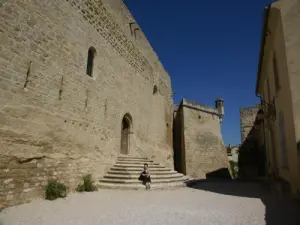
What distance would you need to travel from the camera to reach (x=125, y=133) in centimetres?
1241

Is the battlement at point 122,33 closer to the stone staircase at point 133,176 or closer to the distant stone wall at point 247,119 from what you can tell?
the stone staircase at point 133,176

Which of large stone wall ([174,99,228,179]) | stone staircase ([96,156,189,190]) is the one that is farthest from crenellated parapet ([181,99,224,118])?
stone staircase ([96,156,189,190])

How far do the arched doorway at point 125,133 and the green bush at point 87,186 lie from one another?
4083 mm

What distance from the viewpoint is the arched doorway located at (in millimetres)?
12124

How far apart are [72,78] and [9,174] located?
12.0 feet

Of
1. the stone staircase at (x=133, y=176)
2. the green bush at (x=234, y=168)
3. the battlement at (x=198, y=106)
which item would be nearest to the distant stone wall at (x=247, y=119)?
the green bush at (x=234, y=168)

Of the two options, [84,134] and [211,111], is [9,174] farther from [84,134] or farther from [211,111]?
[211,111]

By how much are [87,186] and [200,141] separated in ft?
41.3

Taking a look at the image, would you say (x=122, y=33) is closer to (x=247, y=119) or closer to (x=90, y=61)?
(x=90, y=61)

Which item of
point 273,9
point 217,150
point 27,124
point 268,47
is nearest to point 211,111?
point 217,150

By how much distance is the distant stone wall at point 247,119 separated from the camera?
22938 mm

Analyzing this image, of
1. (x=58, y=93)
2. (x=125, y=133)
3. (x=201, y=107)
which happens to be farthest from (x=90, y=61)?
(x=201, y=107)

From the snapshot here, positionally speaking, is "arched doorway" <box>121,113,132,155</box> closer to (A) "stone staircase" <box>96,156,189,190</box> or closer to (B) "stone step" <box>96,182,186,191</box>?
(A) "stone staircase" <box>96,156,189,190</box>

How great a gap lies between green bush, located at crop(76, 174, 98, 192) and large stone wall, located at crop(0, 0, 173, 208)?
0.24 m
